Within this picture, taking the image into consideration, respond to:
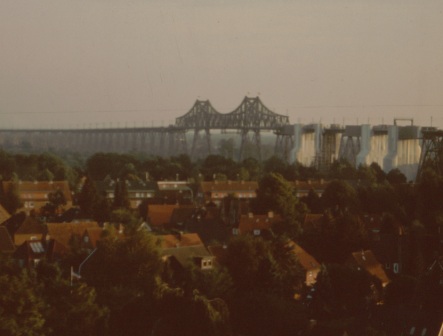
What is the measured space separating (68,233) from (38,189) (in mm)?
14914

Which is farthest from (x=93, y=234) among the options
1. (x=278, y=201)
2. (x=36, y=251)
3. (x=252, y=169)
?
(x=252, y=169)

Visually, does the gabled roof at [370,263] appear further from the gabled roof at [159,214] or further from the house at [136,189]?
the house at [136,189]

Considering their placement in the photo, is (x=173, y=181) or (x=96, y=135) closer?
(x=173, y=181)

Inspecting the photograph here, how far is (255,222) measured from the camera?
25.6 meters

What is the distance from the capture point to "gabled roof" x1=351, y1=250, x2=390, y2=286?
20.1 meters

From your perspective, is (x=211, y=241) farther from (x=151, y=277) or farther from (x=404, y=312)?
(x=404, y=312)

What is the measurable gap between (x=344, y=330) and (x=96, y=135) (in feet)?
337

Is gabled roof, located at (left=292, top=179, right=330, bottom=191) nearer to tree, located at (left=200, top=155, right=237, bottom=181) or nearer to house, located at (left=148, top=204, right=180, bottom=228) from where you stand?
tree, located at (left=200, top=155, right=237, bottom=181)

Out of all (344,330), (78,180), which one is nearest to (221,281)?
(344,330)

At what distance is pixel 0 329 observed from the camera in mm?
13984

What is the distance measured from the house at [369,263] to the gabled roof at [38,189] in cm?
1512

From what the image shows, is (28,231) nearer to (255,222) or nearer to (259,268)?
(255,222)

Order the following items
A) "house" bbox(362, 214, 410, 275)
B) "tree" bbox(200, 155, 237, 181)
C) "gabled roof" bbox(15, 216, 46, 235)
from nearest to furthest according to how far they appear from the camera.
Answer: "house" bbox(362, 214, 410, 275)
"gabled roof" bbox(15, 216, 46, 235)
"tree" bbox(200, 155, 237, 181)

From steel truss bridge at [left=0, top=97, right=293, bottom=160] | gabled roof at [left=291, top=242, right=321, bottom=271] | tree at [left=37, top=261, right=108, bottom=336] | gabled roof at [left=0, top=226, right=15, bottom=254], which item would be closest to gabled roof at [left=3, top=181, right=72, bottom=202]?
gabled roof at [left=0, top=226, right=15, bottom=254]
